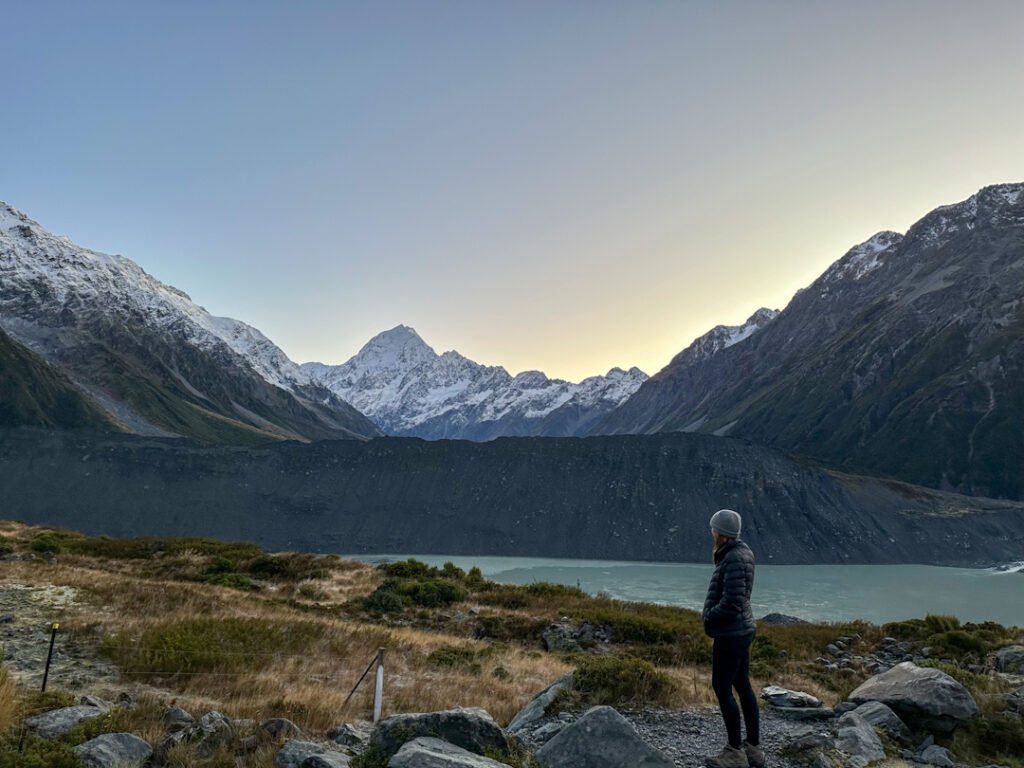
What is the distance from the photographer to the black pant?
292 inches

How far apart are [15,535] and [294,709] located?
→ 3517 centimetres

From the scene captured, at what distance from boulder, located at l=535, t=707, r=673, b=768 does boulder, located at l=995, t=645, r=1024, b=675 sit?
40.6 feet

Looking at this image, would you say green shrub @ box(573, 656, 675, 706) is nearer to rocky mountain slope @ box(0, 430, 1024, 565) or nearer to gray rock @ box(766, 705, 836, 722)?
gray rock @ box(766, 705, 836, 722)

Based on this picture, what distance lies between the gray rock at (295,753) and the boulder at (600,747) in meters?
2.47

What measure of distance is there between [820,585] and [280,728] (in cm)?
6204

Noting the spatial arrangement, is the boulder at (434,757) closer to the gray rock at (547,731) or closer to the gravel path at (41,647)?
the gray rock at (547,731)

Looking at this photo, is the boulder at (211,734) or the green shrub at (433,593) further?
the green shrub at (433,593)

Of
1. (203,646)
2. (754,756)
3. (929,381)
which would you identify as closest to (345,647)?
(203,646)

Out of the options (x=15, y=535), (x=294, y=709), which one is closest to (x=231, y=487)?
(x=15, y=535)

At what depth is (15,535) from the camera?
34688 millimetres

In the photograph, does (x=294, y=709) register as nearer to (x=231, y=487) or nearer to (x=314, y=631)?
(x=314, y=631)

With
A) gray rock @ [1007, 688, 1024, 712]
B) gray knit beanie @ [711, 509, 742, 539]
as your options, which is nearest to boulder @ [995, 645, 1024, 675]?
gray rock @ [1007, 688, 1024, 712]

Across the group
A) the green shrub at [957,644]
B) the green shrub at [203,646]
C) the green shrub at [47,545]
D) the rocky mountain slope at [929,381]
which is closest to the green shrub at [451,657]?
the green shrub at [203,646]

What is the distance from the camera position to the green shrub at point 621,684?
407 inches
